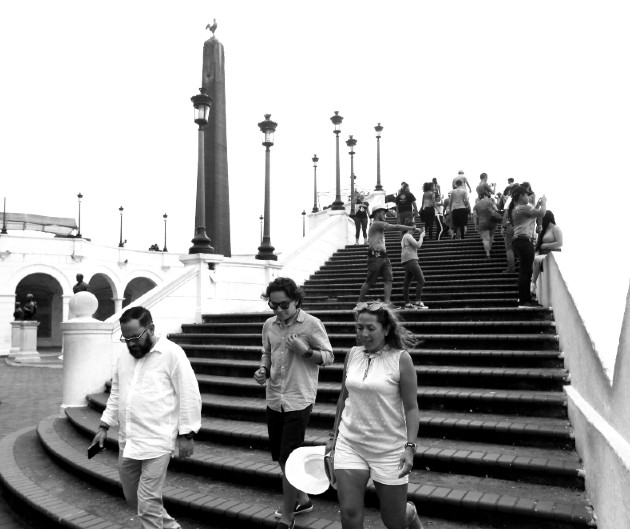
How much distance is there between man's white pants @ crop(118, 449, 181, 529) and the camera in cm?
338

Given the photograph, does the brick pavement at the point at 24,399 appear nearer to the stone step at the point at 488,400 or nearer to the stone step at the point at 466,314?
the stone step at the point at 488,400

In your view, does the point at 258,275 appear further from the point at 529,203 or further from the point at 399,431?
the point at 399,431

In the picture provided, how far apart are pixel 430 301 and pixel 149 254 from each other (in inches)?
1180

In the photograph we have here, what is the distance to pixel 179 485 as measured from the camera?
4934 millimetres

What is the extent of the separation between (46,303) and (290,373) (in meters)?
34.8

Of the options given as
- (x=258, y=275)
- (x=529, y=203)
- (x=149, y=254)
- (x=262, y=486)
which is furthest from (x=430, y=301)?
(x=149, y=254)

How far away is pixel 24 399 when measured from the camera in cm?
1115

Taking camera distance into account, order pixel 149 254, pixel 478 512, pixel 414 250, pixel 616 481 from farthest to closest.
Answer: pixel 149 254 → pixel 414 250 → pixel 478 512 → pixel 616 481

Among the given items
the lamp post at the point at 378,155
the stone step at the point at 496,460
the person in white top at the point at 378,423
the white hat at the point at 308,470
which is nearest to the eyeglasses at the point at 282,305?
the person in white top at the point at 378,423

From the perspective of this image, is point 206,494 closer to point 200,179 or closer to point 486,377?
point 486,377

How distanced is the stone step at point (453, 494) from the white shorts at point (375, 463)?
115 centimetres

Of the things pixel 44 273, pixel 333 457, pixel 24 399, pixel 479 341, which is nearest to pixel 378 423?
pixel 333 457

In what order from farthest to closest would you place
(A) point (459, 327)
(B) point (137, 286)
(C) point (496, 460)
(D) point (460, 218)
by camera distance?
(B) point (137, 286) < (D) point (460, 218) < (A) point (459, 327) < (C) point (496, 460)

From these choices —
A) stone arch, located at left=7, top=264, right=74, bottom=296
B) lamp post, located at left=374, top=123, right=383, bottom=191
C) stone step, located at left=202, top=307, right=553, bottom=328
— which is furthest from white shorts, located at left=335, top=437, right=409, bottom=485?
stone arch, located at left=7, top=264, right=74, bottom=296
